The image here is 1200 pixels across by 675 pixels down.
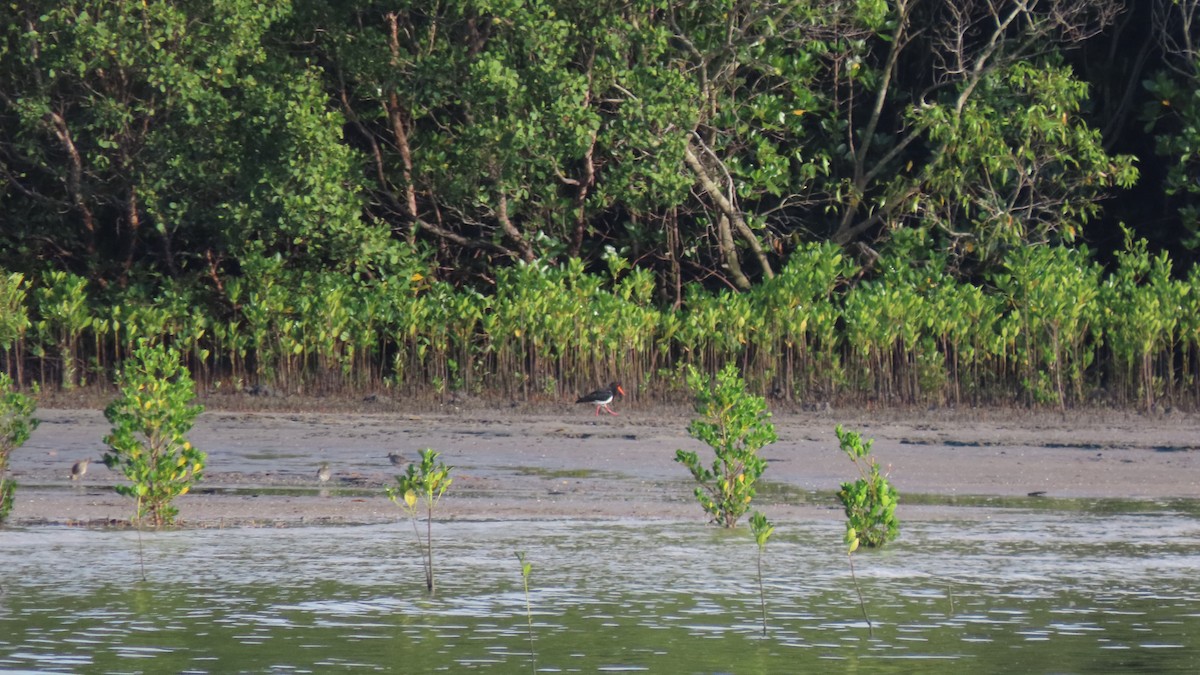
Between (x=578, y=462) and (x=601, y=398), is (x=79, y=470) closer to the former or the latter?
(x=578, y=462)

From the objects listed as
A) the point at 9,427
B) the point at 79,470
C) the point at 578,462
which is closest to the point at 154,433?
the point at 9,427

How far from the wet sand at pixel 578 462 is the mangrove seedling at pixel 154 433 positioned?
48 centimetres

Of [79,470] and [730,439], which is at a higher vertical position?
[730,439]

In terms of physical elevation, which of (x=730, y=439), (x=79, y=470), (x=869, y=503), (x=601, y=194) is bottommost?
(x=869, y=503)

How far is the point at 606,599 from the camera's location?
300 inches

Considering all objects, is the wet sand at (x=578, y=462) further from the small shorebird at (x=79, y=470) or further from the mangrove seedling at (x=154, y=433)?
the mangrove seedling at (x=154, y=433)

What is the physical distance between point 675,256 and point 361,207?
390 centimetres

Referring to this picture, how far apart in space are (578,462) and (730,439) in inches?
135

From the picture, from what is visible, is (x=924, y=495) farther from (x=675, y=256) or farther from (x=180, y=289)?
(x=180, y=289)

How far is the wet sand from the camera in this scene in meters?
10.5

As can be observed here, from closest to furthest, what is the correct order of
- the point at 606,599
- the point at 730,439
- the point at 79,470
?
the point at 606,599 → the point at 730,439 → the point at 79,470

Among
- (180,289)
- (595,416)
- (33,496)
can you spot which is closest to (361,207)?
(180,289)

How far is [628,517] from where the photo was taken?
10.2 m

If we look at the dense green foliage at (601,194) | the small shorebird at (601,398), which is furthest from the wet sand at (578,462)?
the dense green foliage at (601,194)
